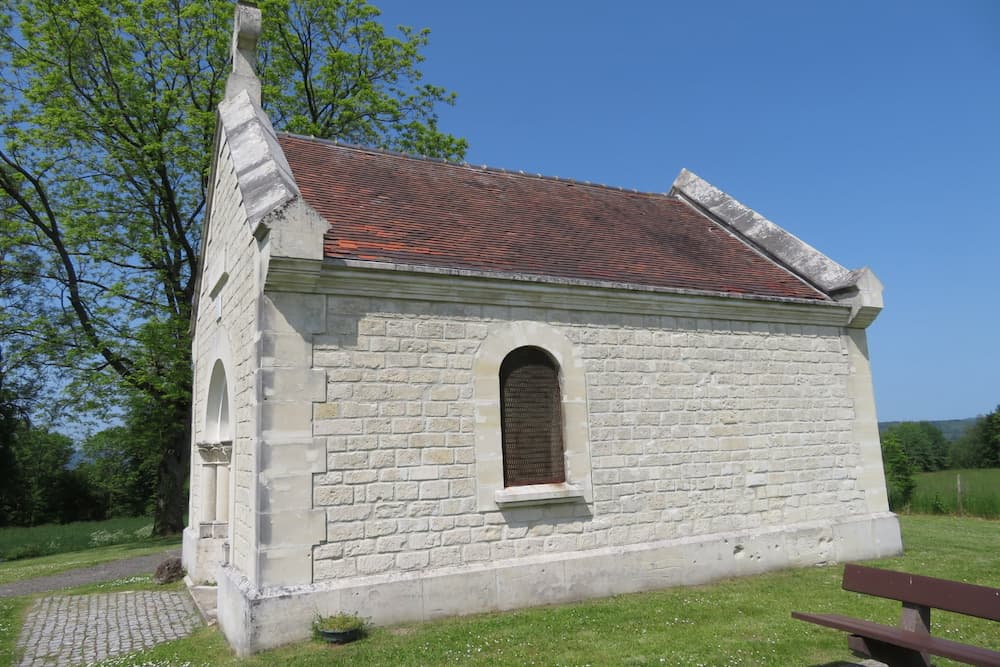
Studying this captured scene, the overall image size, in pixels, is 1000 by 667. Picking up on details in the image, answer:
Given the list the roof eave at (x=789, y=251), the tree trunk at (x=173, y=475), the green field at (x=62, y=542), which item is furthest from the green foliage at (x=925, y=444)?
the green field at (x=62, y=542)

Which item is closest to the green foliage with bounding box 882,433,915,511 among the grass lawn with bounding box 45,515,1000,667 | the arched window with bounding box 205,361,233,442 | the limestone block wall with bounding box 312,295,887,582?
the limestone block wall with bounding box 312,295,887,582

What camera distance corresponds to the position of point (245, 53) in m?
11.0

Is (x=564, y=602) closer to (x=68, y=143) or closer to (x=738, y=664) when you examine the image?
(x=738, y=664)

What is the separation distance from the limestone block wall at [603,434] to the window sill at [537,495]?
121 mm

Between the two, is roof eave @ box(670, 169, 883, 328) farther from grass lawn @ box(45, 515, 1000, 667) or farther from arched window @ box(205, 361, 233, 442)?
arched window @ box(205, 361, 233, 442)

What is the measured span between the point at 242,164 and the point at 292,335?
2.59m

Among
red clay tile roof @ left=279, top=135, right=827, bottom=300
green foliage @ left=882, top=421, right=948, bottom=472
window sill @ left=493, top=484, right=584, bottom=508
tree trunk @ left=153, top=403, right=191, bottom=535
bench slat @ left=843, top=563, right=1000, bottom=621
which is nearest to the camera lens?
bench slat @ left=843, top=563, right=1000, bottom=621

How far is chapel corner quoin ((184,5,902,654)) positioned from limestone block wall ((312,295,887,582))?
3 cm

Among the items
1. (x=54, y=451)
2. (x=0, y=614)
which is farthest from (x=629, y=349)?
(x=54, y=451)

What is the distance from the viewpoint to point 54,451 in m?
39.2

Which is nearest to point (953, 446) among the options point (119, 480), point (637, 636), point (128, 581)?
point (637, 636)

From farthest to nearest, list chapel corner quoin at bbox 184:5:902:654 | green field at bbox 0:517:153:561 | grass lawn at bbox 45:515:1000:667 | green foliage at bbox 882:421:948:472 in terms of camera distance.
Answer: green foliage at bbox 882:421:948:472 → green field at bbox 0:517:153:561 → chapel corner quoin at bbox 184:5:902:654 → grass lawn at bbox 45:515:1000:667

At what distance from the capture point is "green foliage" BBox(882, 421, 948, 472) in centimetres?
4481

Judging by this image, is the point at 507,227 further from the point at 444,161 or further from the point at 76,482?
the point at 76,482
